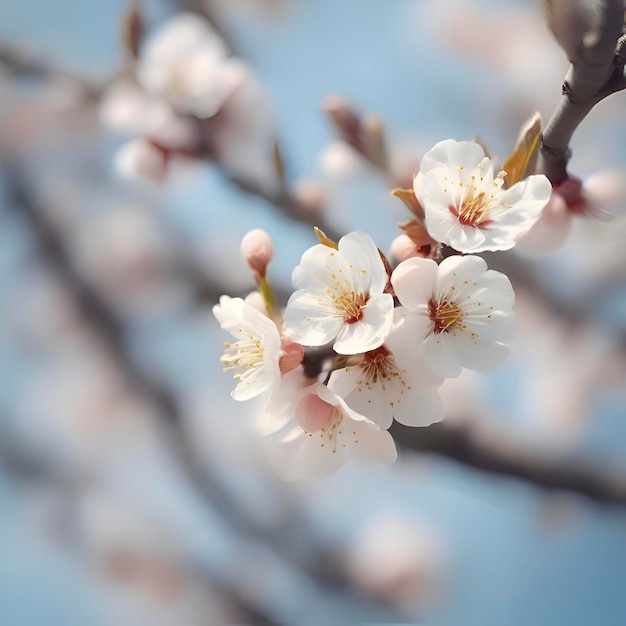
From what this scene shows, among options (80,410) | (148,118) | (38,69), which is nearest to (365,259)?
(148,118)

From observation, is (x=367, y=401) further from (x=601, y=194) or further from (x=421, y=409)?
(x=601, y=194)

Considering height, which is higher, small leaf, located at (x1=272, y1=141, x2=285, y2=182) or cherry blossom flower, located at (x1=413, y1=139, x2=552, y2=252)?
small leaf, located at (x1=272, y1=141, x2=285, y2=182)

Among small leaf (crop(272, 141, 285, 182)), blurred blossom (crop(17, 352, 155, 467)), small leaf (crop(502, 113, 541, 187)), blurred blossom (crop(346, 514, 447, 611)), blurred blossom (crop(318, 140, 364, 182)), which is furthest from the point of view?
blurred blossom (crop(17, 352, 155, 467))

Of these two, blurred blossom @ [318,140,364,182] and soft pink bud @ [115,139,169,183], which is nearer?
soft pink bud @ [115,139,169,183]

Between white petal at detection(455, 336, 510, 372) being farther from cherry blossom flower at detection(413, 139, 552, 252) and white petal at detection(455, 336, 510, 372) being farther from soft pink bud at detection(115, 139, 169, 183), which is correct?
soft pink bud at detection(115, 139, 169, 183)

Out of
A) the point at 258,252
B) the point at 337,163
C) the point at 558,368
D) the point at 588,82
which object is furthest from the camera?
the point at 558,368

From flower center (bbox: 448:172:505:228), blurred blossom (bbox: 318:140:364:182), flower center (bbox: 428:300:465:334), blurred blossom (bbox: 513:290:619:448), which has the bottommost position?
flower center (bbox: 428:300:465:334)

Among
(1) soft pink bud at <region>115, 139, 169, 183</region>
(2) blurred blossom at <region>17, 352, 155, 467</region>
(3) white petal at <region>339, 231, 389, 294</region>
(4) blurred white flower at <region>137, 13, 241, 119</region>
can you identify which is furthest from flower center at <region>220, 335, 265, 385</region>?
(2) blurred blossom at <region>17, 352, 155, 467</region>
